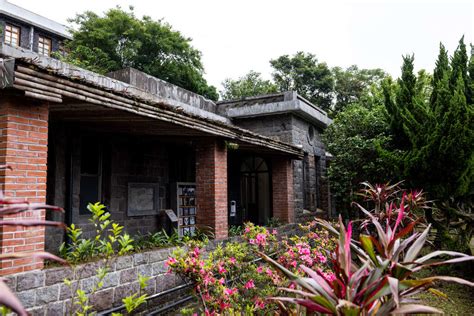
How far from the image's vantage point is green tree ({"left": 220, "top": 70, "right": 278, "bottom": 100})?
30222 mm

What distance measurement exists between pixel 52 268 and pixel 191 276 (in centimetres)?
156

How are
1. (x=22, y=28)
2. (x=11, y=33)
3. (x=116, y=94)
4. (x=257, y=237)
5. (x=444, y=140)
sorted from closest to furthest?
(x=116, y=94), (x=257, y=237), (x=444, y=140), (x=11, y=33), (x=22, y=28)

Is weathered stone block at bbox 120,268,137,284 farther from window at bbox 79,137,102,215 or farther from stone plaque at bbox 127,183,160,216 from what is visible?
stone plaque at bbox 127,183,160,216

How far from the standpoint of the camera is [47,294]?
3.75 metres

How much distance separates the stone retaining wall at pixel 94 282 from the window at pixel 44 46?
2366 cm

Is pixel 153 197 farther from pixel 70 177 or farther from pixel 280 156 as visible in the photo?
pixel 280 156

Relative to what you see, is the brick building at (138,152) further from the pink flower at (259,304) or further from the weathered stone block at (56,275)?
the pink flower at (259,304)

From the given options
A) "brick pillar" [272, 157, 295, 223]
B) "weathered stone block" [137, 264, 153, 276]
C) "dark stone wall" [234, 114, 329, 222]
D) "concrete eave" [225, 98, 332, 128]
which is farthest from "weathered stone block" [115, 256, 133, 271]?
"concrete eave" [225, 98, 332, 128]

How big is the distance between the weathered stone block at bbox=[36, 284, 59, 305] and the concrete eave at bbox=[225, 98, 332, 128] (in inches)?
334

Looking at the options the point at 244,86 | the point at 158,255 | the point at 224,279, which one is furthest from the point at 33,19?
the point at 224,279

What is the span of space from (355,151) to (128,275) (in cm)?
828

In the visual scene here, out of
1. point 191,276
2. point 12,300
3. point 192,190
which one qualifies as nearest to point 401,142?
point 192,190

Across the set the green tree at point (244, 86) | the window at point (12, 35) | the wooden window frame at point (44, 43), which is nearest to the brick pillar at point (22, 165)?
the window at point (12, 35)

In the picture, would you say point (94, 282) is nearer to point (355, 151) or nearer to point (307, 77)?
point (355, 151)
